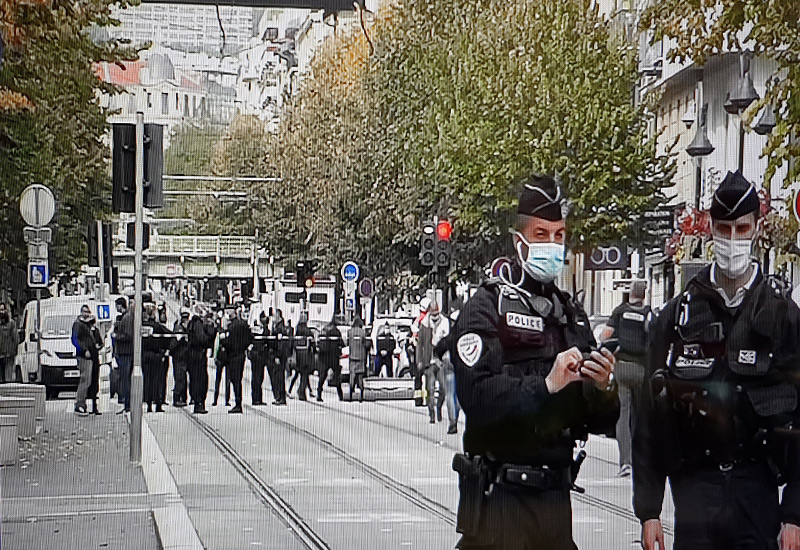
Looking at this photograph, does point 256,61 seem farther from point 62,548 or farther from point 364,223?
point 62,548

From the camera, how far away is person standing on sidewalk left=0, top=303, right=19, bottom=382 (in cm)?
402

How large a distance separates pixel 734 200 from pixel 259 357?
126cm

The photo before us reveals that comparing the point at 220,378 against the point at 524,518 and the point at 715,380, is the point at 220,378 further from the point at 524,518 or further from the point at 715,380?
the point at 715,380

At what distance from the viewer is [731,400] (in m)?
3.54

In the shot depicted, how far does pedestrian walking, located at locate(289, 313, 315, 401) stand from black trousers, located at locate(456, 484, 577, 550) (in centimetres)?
78

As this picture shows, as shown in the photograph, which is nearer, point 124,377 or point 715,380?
point 715,380

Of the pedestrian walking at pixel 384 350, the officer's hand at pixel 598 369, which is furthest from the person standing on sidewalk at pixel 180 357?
the officer's hand at pixel 598 369

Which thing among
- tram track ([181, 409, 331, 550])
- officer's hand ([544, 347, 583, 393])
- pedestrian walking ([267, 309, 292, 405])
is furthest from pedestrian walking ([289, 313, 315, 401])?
officer's hand ([544, 347, 583, 393])

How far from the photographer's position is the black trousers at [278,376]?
13.2 feet

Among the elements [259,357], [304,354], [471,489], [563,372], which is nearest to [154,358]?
[259,357]

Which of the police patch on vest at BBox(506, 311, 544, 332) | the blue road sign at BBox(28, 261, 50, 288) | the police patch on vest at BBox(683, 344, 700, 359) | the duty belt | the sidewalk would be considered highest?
the blue road sign at BBox(28, 261, 50, 288)

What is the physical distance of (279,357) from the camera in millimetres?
4113

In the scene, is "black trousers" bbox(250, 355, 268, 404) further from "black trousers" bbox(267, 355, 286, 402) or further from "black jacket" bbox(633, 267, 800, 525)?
"black jacket" bbox(633, 267, 800, 525)

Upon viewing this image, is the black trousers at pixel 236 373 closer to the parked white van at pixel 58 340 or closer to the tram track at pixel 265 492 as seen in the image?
the tram track at pixel 265 492
